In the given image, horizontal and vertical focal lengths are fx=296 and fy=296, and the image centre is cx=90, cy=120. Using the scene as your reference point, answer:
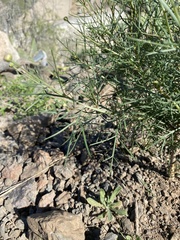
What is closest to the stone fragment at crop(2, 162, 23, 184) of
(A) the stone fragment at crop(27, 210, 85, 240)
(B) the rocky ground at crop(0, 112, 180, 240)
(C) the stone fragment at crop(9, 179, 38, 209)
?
(B) the rocky ground at crop(0, 112, 180, 240)

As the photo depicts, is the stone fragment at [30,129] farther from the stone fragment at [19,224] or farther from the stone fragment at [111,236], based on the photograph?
the stone fragment at [111,236]

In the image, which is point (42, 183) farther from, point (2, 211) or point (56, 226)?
point (56, 226)

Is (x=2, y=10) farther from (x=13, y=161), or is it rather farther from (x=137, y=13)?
(x=137, y=13)

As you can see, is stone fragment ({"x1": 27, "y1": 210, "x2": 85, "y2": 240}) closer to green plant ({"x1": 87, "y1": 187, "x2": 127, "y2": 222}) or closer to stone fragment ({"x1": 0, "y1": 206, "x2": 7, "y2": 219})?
green plant ({"x1": 87, "y1": 187, "x2": 127, "y2": 222})

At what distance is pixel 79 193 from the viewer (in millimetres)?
1833

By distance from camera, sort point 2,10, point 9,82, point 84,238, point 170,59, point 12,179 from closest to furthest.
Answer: point 170,59 → point 84,238 → point 12,179 → point 9,82 → point 2,10

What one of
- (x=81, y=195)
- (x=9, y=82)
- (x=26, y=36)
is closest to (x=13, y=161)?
(x=81, y=195)

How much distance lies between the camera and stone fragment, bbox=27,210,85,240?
156cm

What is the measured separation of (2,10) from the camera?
182 inches

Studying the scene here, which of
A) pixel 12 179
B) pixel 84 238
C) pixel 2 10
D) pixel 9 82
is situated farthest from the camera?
pixel 2 10

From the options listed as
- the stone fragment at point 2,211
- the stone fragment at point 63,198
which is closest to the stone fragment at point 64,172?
the stone fragment at point 63,198

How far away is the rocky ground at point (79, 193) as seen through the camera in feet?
5.32

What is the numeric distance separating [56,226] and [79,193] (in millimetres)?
311

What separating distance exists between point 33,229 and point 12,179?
481 mm
